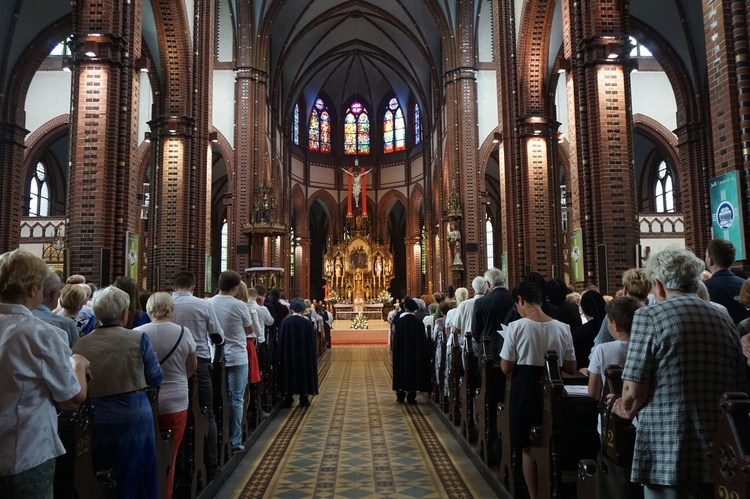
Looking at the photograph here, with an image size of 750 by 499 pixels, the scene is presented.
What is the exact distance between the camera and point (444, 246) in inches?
1000

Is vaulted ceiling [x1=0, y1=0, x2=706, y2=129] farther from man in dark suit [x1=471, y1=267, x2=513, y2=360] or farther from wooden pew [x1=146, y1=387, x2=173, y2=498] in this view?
wooden pew [x1=146, y1=387, x2=173, y2=498]

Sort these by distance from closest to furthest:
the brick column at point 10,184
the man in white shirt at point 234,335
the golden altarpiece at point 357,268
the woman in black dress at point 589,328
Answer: the woman in black dress at point 589,328 → the man in white shirt at point 234,335 → the brick column at point 10,184 → the golden altarpiece at point 357,268

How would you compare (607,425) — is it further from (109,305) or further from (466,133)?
(466,133)

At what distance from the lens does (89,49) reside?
9.62 m

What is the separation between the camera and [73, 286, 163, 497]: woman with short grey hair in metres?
3.35

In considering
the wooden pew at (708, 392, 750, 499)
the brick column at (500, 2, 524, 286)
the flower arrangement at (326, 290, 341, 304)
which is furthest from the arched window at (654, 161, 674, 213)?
the wooden pew at (708, 392, 750, 499)

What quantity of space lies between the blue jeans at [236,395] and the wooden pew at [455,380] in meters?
2.65

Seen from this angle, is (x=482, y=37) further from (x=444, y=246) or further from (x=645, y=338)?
(x=645, y=338)

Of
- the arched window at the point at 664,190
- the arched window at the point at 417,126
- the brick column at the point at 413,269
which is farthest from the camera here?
the arched window at the point at 417,126

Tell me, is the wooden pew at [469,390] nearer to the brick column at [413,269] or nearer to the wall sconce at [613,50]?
the wall sconce at [613,50]

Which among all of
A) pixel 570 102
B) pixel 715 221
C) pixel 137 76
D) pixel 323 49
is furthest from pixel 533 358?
pixel 323 49

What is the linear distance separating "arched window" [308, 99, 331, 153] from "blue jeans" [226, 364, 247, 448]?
34917 millimetres

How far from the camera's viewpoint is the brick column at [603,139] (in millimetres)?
9711

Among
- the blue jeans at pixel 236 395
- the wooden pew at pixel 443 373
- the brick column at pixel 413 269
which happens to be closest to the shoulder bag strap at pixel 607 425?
the blue jeans at pixel 236 395
